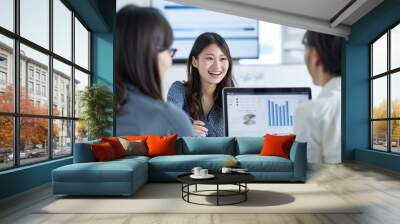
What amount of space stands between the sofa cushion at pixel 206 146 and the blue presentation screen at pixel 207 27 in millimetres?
2632

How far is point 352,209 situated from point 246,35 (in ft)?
18.3

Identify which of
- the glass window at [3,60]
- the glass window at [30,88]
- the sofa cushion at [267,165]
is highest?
the glass window at [3,60]

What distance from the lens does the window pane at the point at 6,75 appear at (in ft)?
15.6

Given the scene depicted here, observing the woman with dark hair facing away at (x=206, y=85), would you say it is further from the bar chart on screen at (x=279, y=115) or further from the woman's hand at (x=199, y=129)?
the bar chart on screen at (x=279, y=115)

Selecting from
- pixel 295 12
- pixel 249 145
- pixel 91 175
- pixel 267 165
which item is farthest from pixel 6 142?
pixel 295 12

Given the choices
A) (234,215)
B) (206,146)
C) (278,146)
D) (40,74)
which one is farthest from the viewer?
(206,146)

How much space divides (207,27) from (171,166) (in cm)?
409

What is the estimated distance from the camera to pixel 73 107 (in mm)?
7348

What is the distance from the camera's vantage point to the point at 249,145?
6.84 metres

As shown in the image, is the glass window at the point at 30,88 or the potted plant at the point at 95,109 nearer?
the glass window at the point at 30,88

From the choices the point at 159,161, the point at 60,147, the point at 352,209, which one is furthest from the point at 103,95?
the point at 352,209

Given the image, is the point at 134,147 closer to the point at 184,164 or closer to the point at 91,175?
the point at 184,164

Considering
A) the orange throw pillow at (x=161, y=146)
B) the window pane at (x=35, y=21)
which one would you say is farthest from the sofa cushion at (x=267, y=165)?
the window pane at (x=35, y=21)

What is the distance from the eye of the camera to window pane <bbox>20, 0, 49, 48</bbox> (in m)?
5.38
